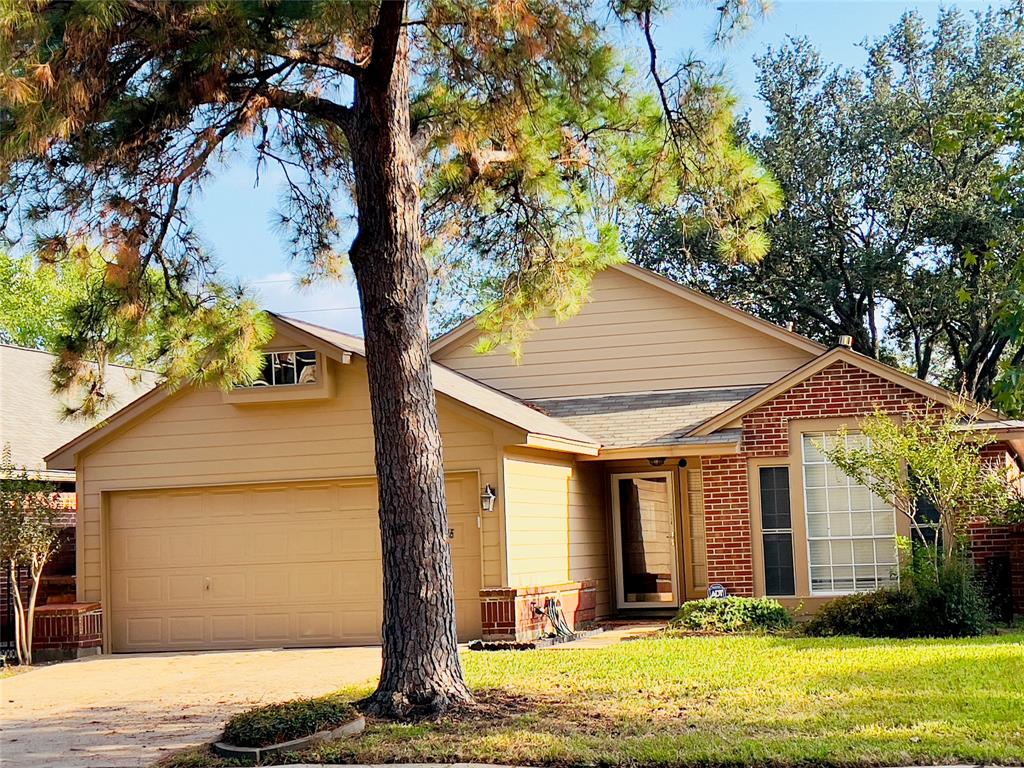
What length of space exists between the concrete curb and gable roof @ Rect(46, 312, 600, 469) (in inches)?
279

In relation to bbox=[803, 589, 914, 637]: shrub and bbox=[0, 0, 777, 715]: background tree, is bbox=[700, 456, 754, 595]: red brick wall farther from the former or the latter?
bbox=[0, 0, 777, 715]: background tree

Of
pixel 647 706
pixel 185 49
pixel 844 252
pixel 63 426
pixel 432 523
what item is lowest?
pixel 647 706

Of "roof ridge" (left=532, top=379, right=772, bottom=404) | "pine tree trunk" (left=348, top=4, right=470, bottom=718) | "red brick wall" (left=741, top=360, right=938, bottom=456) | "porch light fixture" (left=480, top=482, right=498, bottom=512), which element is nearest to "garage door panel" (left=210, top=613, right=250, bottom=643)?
"porch light fixture" (left=480, top=482, right=498, bottom=512)

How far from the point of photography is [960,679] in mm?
9883

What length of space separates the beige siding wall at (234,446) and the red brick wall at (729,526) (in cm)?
355

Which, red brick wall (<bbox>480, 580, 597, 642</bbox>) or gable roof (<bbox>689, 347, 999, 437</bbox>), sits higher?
gable roof (<bbox>689, 347, 999, 437</bbox>)

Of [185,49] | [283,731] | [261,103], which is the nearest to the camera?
[283,731]

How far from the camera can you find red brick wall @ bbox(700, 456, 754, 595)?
16.5 meters

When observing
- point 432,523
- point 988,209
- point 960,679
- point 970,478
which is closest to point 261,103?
point 432,523

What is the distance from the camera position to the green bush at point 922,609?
13344mm

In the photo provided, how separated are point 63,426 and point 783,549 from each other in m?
12.4

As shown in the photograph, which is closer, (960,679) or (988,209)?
(960,679)

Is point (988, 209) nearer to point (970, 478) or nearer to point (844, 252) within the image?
point (844, 252)

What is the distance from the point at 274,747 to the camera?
8195mm
